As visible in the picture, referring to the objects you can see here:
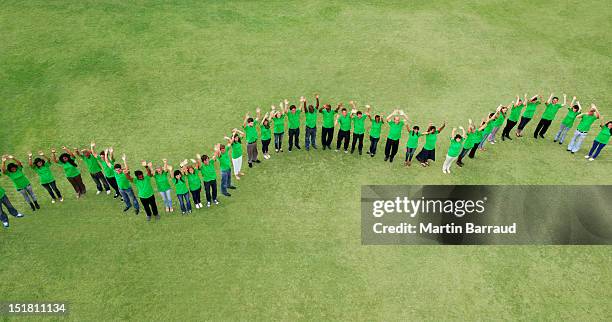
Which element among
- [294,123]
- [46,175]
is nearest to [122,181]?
[46,175]

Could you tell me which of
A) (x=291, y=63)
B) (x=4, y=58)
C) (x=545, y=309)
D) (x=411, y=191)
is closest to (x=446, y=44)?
(x=291, y=63)

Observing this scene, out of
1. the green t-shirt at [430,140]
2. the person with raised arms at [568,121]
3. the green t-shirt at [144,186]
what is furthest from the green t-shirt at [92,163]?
the person with raised arms at [568,121]

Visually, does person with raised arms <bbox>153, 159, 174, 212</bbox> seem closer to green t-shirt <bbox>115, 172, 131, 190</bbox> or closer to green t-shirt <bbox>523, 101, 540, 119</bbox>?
green t-shirt <bbox>115, 172, 131, 190</bbox>

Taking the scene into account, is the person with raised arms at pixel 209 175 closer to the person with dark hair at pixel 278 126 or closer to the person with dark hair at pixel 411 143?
the person with dark hair at pixel 278 126

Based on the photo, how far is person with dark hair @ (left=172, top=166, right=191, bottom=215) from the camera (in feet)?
36.7

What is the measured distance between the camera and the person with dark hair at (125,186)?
11062 millimetres

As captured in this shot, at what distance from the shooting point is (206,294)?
32.8ft

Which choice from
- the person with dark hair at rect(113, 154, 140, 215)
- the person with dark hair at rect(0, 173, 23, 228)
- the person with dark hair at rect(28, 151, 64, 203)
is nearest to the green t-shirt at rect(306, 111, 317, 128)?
the person with dark hair at rect(113, 154, 140, 215)

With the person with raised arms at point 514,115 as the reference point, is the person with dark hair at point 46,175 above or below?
below

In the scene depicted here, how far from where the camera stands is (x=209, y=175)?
11.7m

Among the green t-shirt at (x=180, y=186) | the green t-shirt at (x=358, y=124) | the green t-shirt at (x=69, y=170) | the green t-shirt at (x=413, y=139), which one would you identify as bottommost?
the green t-shirt at (x=180, y=186)

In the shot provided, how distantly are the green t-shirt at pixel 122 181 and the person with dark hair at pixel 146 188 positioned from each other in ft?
0.65

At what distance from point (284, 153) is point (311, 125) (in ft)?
4.48

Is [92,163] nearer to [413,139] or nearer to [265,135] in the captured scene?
[265,135]
